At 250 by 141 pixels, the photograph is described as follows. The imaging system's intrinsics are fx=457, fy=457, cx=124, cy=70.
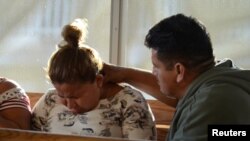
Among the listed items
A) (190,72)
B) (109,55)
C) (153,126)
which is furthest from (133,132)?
(109,55)

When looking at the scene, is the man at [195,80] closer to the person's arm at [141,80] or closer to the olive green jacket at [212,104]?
the olive green jacket at [212,104]

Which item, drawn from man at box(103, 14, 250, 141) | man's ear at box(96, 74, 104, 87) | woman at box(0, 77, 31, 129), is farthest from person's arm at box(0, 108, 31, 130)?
man at box(103, 14, 250, 141)

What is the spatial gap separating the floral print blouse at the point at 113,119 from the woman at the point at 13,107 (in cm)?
9

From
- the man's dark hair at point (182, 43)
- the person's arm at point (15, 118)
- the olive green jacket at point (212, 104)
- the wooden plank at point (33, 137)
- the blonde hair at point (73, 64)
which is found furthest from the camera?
the person's arm at point (15, 118)

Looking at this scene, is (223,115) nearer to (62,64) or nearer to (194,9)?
(62,64)

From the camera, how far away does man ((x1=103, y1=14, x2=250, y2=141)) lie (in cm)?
117

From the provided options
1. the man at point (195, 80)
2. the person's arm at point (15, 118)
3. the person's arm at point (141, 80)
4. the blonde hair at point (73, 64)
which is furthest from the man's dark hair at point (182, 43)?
the person's arm at point (15, 118)

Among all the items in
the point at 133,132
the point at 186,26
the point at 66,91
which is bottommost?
the point at 133,132

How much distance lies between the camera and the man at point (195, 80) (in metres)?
1.17

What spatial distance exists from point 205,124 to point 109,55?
1349 mm

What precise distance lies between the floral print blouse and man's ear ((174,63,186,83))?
0.37 metres

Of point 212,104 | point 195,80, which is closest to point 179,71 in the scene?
point 195,80

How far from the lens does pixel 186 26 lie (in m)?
1.37

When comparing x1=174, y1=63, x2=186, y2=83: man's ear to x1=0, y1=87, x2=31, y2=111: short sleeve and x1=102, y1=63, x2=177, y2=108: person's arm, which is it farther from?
x1=0, y1=87, x2=31, y2=111: short sleeve
